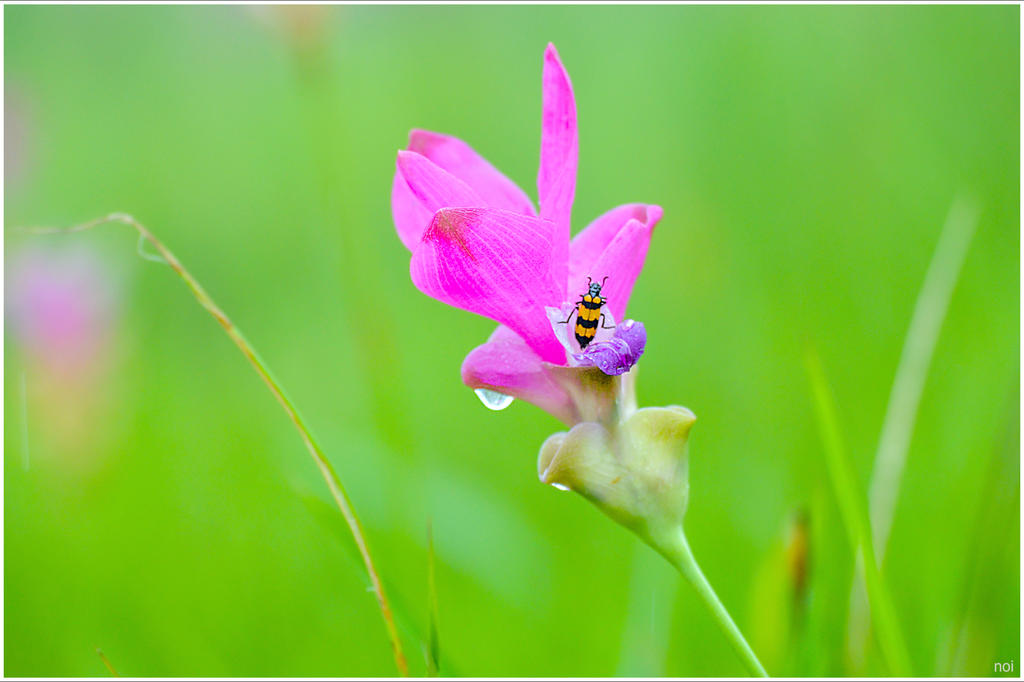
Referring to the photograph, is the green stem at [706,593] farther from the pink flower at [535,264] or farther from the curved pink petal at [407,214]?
the curved pink petal at [407,214]

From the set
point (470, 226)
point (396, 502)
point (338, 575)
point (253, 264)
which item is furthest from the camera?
point (253, 264)

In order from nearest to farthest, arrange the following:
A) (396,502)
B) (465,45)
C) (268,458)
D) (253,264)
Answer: (396,502) < (268,458) < (253,264) < (465,45)

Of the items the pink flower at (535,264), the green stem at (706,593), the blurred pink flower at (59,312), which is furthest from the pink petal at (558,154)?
the blurred pink flower at (59,312)

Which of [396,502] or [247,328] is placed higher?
[247,328]

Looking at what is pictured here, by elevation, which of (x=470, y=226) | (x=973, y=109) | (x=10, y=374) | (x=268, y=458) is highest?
(x=973, y=109)

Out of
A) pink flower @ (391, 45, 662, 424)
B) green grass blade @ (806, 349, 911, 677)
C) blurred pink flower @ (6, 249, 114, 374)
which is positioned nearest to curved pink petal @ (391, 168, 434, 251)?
pink flower @ (391, 45, 662, 424)

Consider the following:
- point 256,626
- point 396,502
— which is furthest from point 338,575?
point 396,502

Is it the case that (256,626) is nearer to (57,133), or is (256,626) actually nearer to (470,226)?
(470,226)

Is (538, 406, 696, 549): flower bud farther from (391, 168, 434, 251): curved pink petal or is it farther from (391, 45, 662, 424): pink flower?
(391, 168, 434, 251): curved pink petal
